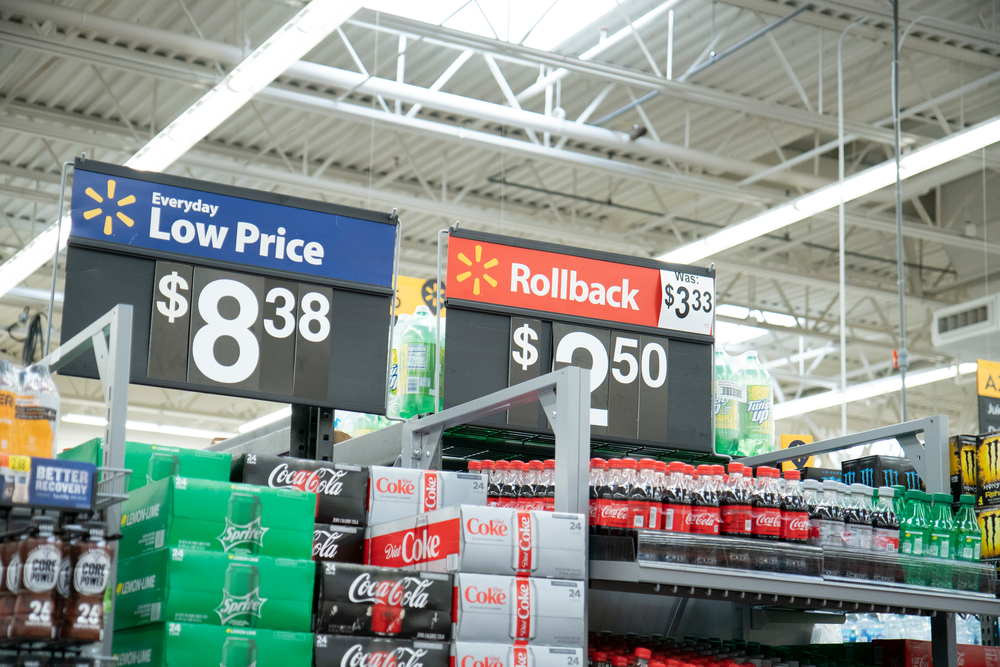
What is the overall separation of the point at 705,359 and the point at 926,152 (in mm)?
6538

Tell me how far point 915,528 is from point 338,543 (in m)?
1.80

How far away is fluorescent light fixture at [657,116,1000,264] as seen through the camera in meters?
9.40

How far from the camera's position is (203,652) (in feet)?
8.38

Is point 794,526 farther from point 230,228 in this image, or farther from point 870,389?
point 870,389

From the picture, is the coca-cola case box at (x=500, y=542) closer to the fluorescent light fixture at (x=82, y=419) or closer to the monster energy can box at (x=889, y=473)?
the monster energy can box at (x=889, y=473)

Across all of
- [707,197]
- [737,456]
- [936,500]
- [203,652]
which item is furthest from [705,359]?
[707,197]

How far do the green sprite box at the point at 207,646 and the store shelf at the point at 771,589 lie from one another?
826 millimetres

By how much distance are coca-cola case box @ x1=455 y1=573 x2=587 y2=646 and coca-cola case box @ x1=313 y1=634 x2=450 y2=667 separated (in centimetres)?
8

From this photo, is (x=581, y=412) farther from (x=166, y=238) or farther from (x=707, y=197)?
(x=707, y=197)

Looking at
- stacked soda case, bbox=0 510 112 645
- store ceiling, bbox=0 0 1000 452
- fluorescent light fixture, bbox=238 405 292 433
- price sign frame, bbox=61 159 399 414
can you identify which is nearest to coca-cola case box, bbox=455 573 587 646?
stacked soda case, bbox=0 510 112 645

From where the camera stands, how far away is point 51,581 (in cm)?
219

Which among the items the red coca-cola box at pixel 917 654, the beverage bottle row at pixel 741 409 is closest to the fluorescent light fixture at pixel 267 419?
the beverage bottle row at pixel 741 409

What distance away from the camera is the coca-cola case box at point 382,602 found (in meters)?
2.74

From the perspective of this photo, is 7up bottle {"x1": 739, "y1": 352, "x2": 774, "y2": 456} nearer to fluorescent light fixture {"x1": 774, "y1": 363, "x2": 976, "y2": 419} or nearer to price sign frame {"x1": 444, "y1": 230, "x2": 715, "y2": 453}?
price sign frame {"x1": 444, "y1": 230, "x2": 715, "y2": 453}
